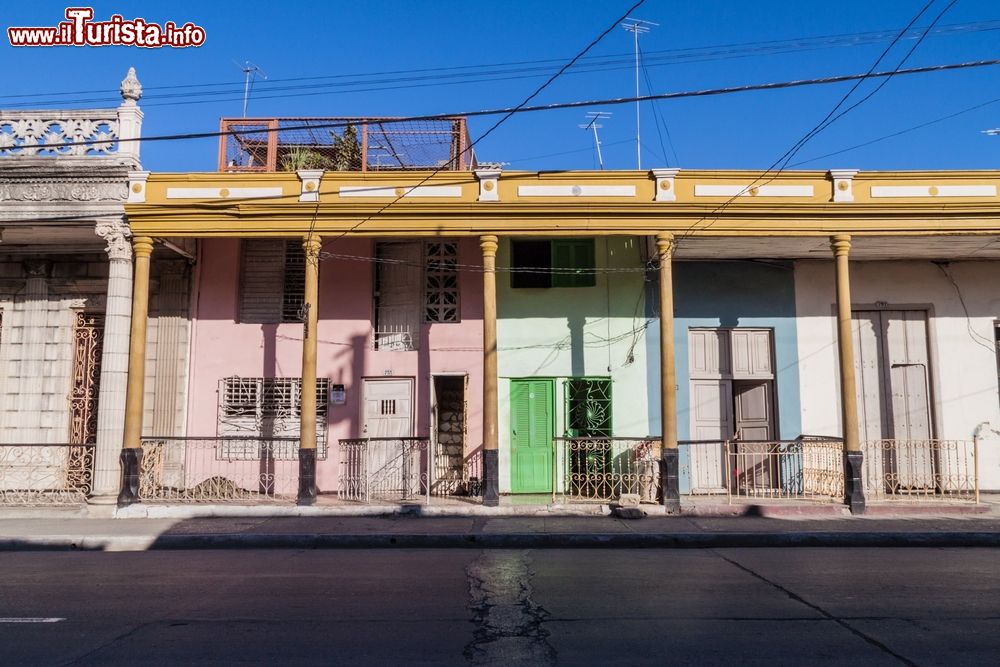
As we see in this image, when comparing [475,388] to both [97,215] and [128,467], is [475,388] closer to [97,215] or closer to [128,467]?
[128,467]

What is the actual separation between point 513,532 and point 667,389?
12.4 ft

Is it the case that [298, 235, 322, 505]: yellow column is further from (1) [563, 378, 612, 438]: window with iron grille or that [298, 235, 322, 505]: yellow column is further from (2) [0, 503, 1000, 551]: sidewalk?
(1) [563, 378, 612, 438]: window with iron grille

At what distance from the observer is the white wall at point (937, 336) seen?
15.0 m

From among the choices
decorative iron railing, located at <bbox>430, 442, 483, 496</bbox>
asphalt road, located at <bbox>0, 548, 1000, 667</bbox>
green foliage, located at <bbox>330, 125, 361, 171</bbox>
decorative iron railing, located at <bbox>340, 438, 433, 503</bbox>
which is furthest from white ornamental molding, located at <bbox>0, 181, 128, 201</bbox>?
decorative iron railing, located at <bbox>430, 442, 483, 496</bbox>

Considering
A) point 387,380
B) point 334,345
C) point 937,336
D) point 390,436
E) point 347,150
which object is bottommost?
point 390,436

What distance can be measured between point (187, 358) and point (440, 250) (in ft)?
17.0

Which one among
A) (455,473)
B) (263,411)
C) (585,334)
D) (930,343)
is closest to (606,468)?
(585,334)

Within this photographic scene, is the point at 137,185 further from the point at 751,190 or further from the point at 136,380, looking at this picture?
the point at 751,190

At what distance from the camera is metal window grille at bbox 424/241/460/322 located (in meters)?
15.3

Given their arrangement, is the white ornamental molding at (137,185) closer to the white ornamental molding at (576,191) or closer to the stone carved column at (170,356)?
the stone carved column at (170,356)

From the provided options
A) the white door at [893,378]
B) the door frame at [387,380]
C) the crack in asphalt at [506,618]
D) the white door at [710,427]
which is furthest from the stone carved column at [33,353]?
the white door at [893,378]

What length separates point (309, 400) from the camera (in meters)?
12.9

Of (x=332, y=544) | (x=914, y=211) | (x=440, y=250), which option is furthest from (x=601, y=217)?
(x=332, y=544)

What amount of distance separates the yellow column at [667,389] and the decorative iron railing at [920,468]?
12.3 feet
